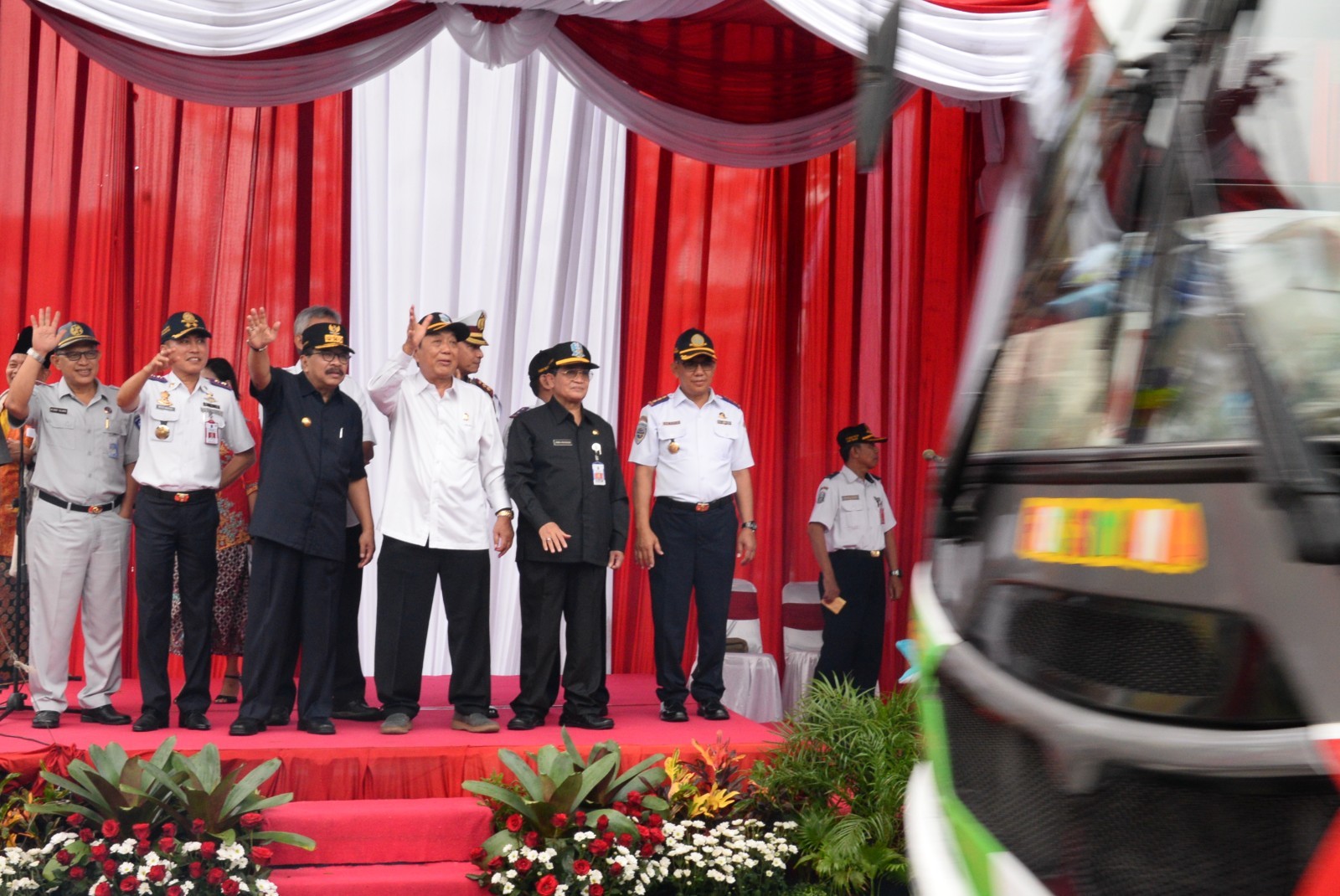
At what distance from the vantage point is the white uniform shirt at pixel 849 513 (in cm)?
708

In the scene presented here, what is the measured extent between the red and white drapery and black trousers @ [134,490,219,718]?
197cm

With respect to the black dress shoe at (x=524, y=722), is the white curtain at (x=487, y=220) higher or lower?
higher

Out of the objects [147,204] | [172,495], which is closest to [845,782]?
[172,495]

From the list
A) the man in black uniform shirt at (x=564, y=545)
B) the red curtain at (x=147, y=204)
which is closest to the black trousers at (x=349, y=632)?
the man in black uniform shirt at (x=564, y=545)

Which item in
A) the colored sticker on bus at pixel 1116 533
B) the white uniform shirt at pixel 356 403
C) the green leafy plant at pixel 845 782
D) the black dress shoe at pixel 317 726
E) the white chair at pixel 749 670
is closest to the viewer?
the colored sticker on bus at pixel 1116 533

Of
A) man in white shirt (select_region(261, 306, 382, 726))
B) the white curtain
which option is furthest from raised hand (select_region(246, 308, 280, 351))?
the white curtain

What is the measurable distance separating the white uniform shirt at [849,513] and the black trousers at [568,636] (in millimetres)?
2034

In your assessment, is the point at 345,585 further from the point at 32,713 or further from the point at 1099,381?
the point at 1099,381

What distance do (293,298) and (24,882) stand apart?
3.89 meters

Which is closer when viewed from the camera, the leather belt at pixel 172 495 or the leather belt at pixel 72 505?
the leather belt at pixel 172 495

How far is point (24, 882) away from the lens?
12.6 feet

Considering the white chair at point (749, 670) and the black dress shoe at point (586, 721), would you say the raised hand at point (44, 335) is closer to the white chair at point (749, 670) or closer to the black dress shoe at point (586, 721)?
the black dress shoe at point (586, 721)

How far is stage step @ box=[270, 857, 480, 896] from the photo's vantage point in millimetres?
4078

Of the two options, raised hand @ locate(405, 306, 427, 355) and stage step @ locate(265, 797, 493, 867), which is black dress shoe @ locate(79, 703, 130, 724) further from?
raised hand @ locate(405, 306, 427, 355)
